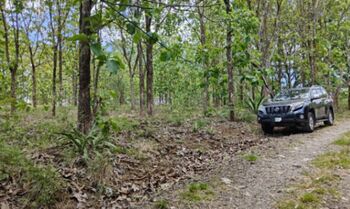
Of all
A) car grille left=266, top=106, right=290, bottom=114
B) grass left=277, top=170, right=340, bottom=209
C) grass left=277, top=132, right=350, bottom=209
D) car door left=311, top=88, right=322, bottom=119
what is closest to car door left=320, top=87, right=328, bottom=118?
car door left=311, top=88, right=322, bottom=119

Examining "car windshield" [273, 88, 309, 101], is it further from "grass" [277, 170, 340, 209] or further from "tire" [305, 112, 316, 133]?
"grass" [277, 170, 340, 209]

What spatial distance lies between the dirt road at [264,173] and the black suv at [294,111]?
140cm

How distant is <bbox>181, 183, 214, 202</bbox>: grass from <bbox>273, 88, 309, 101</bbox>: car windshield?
7.48 metres

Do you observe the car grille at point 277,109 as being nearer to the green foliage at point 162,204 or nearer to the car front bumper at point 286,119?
the car front bumper at point 286,119

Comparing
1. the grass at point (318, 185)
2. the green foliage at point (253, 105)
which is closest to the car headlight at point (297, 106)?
the grass at point (318, 185)

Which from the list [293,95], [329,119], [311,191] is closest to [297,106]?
[293,95]

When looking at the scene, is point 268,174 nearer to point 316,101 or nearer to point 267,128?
point 267,128

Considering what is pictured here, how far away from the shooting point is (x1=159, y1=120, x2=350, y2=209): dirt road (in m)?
4.74

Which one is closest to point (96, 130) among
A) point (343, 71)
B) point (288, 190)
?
point (288, 190)

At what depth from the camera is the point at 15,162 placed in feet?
15.8

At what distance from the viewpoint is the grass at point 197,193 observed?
483 cm

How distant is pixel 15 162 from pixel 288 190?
14.3ft

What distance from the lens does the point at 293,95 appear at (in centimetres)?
1188

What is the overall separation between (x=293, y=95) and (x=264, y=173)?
665 centimetres
